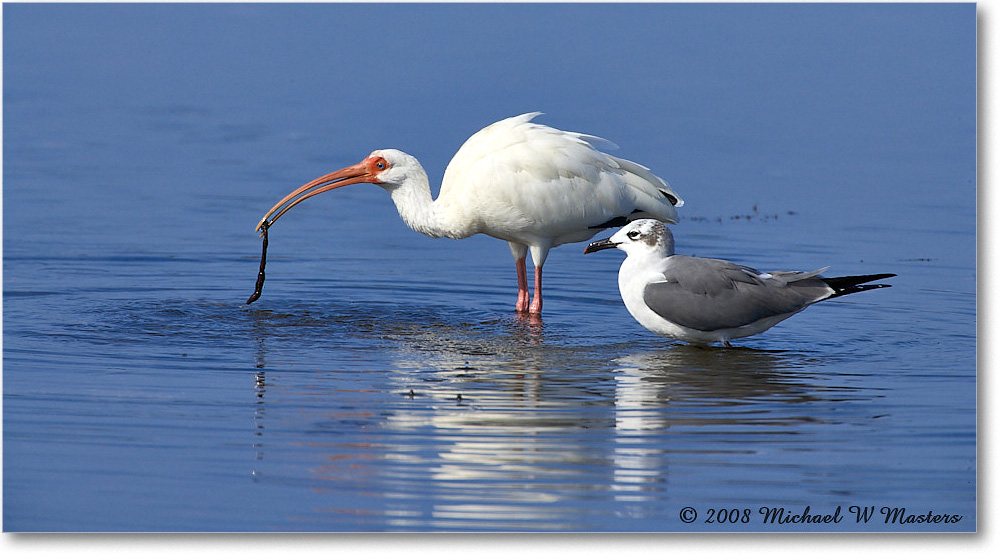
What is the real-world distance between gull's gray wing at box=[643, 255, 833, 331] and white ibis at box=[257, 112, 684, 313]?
190cm

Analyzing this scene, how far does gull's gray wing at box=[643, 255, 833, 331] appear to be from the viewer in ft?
32.1

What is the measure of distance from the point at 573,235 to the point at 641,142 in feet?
19.5

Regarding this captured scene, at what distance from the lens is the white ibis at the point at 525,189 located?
458 inches

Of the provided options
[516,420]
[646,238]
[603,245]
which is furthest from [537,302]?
[516,420]

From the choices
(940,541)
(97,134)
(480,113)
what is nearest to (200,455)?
(940,541)

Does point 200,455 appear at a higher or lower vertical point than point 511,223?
lower

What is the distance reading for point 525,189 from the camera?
11594 millimetres

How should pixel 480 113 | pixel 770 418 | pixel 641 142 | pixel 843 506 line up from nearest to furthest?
pixel 843 506 → pixel 770 418 → pixel 480 113 → pixel 641 142

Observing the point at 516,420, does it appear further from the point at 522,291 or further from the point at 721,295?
the point at 522,291

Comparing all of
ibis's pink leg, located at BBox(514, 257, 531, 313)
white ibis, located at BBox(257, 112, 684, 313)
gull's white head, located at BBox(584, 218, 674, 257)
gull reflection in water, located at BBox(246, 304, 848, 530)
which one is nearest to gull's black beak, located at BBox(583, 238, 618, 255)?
gull's white head, located at BBox(584, 218, 674, 257)

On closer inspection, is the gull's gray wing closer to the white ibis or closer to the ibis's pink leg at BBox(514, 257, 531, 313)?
the white ibis

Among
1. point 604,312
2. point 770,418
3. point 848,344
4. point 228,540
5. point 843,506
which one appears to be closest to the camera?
point 228,540

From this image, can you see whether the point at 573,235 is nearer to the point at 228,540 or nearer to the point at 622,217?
the point at 622,217

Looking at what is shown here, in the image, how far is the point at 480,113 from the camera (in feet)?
54.1
